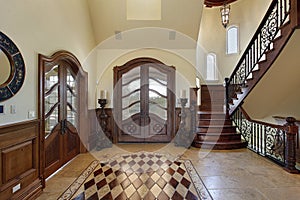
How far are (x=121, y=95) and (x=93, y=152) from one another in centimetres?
172

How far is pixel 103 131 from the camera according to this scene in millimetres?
5652

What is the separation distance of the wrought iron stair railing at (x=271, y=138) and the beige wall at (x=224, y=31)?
2.77 m

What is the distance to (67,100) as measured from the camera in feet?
14.5

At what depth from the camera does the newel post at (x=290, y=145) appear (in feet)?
12.5

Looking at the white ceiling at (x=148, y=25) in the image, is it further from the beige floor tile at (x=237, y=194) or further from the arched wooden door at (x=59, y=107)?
the beige floor tile at (x=237, y=194)

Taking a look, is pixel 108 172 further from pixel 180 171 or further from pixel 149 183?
pixel 180 171

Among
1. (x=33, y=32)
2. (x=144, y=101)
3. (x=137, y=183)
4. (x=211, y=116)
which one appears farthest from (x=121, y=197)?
(x=211, y=116)

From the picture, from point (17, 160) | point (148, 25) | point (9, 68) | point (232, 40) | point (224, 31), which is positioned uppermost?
point (224, 31)

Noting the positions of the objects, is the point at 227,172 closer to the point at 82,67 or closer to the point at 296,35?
the point at 296,35

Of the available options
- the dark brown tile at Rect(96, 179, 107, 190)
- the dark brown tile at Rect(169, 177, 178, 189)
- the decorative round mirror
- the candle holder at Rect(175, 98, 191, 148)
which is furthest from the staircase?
the decorative round mirror

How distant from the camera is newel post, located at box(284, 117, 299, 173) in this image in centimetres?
380

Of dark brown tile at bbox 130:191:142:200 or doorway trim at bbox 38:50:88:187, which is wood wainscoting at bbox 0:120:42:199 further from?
dark brown tile at bbox 130:191:142:200

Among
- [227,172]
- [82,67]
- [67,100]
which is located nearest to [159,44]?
[82,67]

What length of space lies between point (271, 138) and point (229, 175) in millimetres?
2092
